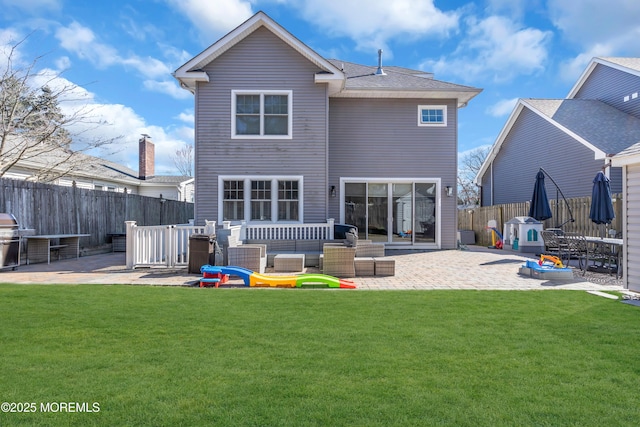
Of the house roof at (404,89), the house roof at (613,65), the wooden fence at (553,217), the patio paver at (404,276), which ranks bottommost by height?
the patio paver at (404,276)

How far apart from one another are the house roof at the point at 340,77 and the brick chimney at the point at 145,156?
532 inches

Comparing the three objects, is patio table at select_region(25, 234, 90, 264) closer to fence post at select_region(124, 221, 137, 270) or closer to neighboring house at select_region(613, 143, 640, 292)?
fence post at select_region(124, 221, 137, 270)

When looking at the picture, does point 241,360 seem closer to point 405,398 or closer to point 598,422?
point 405,398

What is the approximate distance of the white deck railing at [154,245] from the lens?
385 inches

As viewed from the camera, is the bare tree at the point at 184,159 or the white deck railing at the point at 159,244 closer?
the white deck railing at the point at 159,244

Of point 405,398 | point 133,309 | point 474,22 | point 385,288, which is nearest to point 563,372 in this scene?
point 405,398

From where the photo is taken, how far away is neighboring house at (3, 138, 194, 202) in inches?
651

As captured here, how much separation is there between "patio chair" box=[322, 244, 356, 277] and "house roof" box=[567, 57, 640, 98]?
57.9ft

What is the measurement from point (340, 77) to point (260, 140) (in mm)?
3332

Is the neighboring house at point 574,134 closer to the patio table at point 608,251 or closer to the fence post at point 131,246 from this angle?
the patio table at point 608,251

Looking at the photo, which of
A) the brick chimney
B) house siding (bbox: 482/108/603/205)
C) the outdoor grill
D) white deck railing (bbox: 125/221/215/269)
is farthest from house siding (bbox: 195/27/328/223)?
the brick chimney

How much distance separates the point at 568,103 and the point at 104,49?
2181 centimetres

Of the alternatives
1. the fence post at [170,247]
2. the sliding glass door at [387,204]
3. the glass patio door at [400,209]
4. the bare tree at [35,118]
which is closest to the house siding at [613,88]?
the sliding glass door at [387,204]

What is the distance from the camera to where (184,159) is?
42.2 meters
